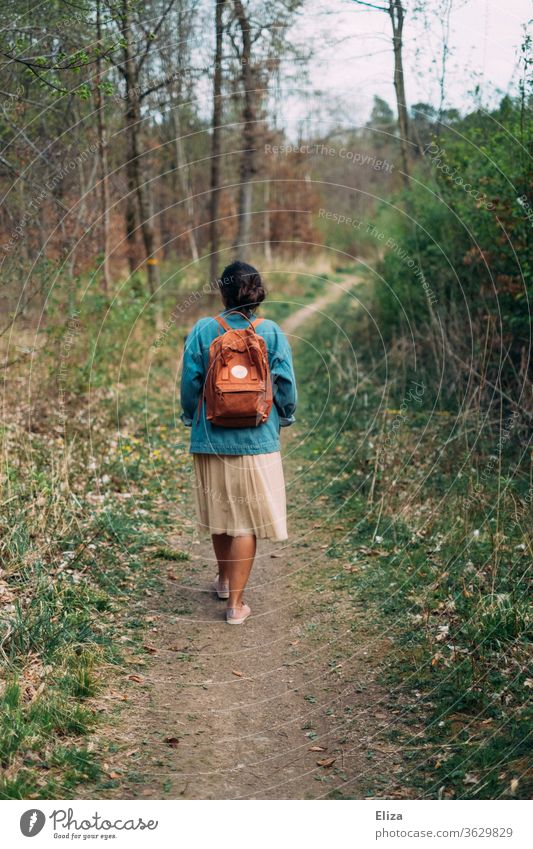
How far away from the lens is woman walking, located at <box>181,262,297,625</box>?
475cm

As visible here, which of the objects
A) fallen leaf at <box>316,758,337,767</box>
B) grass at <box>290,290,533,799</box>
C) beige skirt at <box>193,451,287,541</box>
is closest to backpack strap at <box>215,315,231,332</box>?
beige skirt at <box>193,451,287,541</box>

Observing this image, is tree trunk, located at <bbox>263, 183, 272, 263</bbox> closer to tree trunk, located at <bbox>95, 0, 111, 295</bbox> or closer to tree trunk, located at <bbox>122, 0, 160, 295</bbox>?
tree trunk, located at <bbox>122, 0, 160, 295</bbox>

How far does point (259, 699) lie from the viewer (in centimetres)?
442

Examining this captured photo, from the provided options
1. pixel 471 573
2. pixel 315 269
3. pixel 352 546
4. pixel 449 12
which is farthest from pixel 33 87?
pixel 315 269

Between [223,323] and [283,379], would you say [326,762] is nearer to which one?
[283,379]

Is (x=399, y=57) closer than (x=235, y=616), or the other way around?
(x=235, y=616)

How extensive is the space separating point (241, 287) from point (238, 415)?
750 mm

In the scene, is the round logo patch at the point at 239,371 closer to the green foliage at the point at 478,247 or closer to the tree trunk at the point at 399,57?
the green foliage at the point at 478,247

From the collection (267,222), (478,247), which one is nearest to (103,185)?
(478,247)

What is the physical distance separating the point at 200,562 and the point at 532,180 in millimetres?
4351

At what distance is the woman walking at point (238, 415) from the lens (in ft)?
15.6

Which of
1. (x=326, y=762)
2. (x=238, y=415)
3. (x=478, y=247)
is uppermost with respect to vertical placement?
(x=478, y=247)

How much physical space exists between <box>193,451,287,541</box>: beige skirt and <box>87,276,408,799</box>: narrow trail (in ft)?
2.23

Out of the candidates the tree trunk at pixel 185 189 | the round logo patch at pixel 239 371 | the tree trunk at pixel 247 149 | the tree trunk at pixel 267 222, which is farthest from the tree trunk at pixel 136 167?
the tree trunk at pixel 267 222
